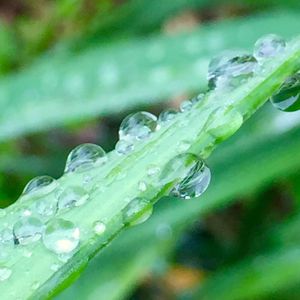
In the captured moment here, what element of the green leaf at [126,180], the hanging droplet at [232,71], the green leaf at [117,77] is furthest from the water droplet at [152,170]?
the green leaf at [117,77]

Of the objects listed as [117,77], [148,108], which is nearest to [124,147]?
[117,77]

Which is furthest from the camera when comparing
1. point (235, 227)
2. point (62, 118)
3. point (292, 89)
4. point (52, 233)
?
point (235, 227)

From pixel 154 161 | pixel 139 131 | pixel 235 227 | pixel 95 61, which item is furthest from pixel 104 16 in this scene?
pixel 154 161

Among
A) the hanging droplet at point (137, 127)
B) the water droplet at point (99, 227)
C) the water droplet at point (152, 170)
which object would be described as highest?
the hanging droplet at point (137, 127)

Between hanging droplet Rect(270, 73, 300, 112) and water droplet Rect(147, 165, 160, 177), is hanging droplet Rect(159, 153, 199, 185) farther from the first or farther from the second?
hanging droplet Rect(270, 73, 300, 112)

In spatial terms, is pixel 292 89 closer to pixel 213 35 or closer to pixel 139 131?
pixel 139 131

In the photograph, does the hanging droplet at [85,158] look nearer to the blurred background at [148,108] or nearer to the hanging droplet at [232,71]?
the hanging droplet at [232,71]
